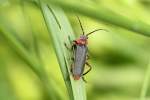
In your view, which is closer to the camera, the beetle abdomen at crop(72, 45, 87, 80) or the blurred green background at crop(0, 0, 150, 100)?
the beetle abdomen at crop(72, 45, 87, 80)

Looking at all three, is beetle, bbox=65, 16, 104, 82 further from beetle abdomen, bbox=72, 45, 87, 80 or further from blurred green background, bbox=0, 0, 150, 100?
blurred green background, bbox=0, 0, 150, 100

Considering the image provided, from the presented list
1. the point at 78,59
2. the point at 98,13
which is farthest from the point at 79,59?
the point at 98,13

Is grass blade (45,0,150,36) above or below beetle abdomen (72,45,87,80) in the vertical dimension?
above

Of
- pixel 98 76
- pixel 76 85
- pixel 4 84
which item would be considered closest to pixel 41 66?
pixel 4 84

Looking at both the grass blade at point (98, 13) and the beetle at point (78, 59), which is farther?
the beetle at point (78, 59)

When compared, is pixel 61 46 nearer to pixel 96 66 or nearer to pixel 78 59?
pixel 78 59

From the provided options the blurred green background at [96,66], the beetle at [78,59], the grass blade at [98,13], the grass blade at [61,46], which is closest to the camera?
the grass blade at [98,13]

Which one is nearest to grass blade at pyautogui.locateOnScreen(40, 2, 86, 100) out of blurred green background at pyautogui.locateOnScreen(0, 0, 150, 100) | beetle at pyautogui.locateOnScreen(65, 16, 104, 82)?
beetle at pyautogui.locateOnScreen(65, 16, 104, 82)

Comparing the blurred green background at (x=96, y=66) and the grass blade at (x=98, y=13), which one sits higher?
the grass blade at (x=98, y=13)

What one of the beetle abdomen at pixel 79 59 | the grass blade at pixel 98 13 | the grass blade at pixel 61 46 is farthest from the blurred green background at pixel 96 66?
the grass blade at pixel 98 13

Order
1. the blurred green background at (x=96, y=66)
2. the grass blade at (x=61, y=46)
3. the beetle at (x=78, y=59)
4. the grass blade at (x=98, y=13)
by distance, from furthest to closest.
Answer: the blurred green background at (x=96, y=66), the beetle at (x=78, y=59), the grass blade at (x=61, y=46), the grass blade at (x=98, y=13)

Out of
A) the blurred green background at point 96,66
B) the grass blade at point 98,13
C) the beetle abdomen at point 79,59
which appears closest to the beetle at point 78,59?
the beetle abdomen at point 79,59

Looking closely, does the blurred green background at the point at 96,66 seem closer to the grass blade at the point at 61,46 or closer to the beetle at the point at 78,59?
the beetle at the point at 78,59
